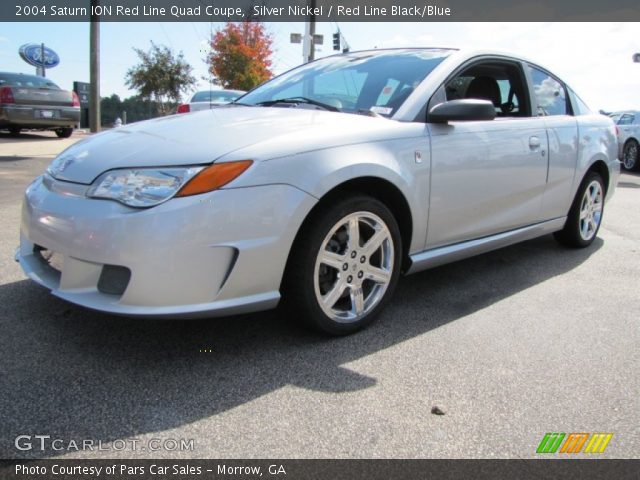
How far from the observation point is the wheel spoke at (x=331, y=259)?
2473mm

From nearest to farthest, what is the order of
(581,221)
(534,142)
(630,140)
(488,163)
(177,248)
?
(177,248) → (488,163) → (534,142) → (581,221) → (630,140)

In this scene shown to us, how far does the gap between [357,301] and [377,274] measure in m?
0.17

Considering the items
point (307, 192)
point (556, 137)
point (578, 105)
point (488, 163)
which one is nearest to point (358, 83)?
point (488, 163)

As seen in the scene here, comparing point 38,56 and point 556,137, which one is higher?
point 38,56

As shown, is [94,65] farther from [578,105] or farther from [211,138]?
[211,138]

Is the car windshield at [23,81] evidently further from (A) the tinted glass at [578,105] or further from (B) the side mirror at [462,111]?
(B) the side mirror at [462,111]

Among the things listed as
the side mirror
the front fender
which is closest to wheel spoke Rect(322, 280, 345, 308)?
the front fender

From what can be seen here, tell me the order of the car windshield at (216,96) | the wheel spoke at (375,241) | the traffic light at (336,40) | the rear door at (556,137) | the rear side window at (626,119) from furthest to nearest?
the traffic light at (336,40) → the rear side window at (626,119) → the car windshield at (216,96) → the rear door at (556,137) → the wheel spoke at (375,241)

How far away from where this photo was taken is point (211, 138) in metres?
2.32

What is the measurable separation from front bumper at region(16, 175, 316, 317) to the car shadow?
258 mm

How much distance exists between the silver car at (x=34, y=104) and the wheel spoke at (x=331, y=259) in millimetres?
11578

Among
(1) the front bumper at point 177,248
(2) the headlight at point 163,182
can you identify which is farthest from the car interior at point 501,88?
(2) the headlight at point 163,182

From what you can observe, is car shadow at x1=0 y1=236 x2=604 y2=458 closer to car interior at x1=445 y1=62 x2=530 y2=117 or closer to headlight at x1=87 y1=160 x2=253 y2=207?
headlight at x1=87 y1=160 x2=253 y2=207

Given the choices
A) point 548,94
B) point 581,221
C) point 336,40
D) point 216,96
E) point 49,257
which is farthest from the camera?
point 336,40
